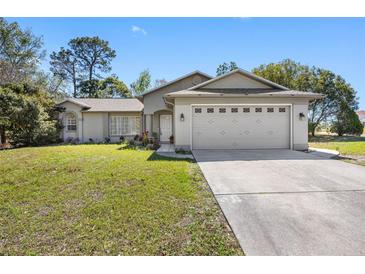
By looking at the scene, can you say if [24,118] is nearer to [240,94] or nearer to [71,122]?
[71,122]

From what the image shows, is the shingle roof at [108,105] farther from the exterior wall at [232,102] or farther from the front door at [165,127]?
the exterior wall at [232,102]

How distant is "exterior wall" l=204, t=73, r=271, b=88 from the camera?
1323 cm

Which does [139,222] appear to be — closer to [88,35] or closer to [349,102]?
[349,102]

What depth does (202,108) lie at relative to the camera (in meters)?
11.9

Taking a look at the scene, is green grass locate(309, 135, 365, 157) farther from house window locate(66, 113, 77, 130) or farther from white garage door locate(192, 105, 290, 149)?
house window locate(66, 113, 77, 130)

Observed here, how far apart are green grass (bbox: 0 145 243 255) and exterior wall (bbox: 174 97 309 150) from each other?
5.21 metres

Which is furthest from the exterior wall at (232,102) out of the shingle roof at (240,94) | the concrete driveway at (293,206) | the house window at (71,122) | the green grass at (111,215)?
the house window at (71,122)

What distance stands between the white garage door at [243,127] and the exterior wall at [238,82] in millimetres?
2029

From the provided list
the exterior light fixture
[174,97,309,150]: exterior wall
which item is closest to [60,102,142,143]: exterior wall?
[174,97,309,150]: exterior wall

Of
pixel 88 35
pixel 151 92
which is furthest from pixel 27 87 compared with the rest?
pixel 88 35

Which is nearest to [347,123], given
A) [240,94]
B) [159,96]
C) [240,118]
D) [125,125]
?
[240,118]

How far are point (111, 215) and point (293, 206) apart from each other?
3.55 m

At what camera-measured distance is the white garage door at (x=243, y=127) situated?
39.1ft
